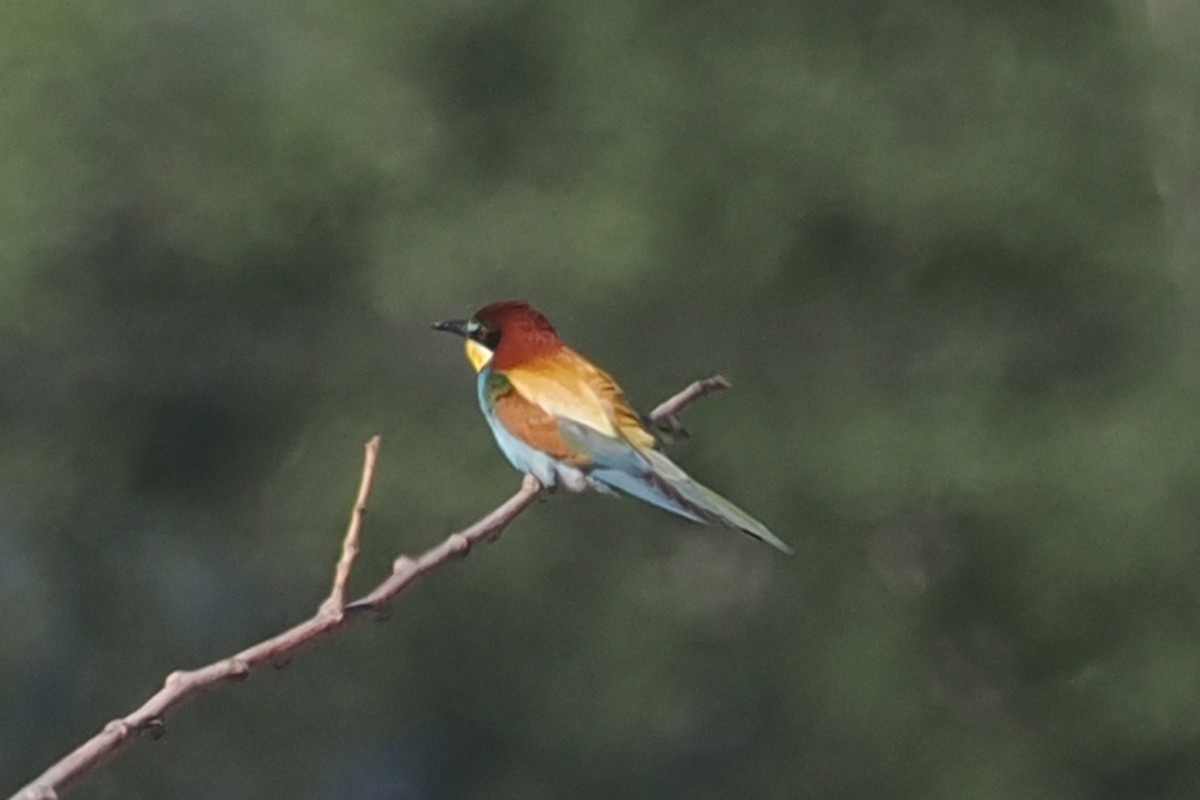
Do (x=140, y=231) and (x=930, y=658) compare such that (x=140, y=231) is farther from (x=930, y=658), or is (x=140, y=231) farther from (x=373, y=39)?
(x=930, y=658)

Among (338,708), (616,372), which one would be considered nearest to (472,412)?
(616,372)

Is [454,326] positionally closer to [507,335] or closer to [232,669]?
[507,335]

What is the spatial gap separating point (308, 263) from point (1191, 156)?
62 cm

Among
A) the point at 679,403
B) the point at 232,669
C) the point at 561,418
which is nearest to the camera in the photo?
the point at 232,669

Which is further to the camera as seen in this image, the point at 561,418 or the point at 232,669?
the point at 561,418

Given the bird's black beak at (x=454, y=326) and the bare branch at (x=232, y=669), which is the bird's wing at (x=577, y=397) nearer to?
the bird's black beak at (x=454, y=326)

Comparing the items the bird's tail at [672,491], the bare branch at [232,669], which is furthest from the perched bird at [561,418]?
the bare branch at [232,669]

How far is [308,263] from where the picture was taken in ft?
3.68

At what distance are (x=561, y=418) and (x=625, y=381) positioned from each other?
101 mm

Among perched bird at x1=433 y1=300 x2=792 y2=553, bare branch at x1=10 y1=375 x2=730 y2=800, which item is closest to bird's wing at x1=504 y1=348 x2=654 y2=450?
perched bird at x1=433 y1=300 x2=792 y2=553

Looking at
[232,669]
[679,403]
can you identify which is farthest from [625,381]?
[232,669]

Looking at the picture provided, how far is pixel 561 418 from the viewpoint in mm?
1001

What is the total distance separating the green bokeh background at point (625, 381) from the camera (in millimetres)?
1094

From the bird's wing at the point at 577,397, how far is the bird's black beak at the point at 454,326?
0.07 metres
